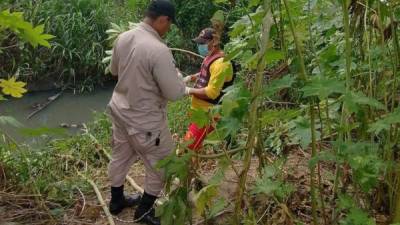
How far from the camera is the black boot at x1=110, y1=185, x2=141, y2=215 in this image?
4.02 m

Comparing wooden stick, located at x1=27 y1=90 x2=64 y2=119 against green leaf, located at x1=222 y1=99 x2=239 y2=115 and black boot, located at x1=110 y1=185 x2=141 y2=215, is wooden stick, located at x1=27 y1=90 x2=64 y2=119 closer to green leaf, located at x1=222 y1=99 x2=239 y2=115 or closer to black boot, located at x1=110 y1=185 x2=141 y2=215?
black boot, located at x1=110 y1=185 x2=141 y2=215

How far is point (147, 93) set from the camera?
3.63 metres

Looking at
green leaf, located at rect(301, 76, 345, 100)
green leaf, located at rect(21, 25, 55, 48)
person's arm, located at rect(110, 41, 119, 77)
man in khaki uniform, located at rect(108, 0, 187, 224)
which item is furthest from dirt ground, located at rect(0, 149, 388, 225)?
green leaf, located at rect(21, 25, 55, 48)

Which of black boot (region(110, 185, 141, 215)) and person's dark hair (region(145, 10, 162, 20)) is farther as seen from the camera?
black boot (region(110, 185, 141, 215))

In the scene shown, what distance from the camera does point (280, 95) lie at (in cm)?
516

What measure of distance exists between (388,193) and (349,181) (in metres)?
0.20

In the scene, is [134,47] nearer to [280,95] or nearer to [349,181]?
[349,181]

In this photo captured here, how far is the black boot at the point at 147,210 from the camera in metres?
3.83

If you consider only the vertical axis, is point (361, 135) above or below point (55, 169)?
above

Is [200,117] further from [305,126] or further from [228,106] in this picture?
[305,126]

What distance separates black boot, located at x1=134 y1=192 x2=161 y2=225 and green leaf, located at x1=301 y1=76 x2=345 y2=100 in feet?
6.53

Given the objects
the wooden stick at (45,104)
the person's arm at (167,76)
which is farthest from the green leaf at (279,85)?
the wooden stick at (45,104)

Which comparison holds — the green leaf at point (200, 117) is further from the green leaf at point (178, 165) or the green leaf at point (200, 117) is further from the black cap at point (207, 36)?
the black cap at point (207, 36)

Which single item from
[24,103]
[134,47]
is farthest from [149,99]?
[24,103]
